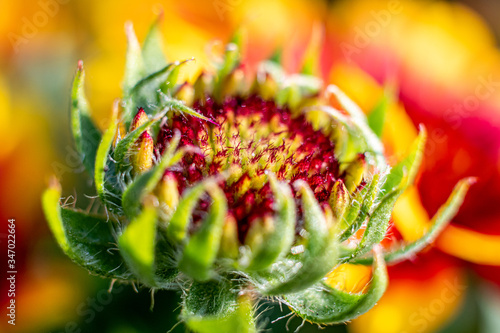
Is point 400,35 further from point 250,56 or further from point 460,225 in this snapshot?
point 460,225

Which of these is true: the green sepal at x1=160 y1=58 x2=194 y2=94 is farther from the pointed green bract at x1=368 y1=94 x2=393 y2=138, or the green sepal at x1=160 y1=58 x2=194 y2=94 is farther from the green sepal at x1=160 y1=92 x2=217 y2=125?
the pointed green bract at x1=368 y1=94 x2=393 y2=138

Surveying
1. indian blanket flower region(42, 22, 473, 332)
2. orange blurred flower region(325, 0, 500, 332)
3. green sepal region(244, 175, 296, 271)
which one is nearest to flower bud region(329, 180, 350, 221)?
indian blanket flower region(42, 22, 473, 332)

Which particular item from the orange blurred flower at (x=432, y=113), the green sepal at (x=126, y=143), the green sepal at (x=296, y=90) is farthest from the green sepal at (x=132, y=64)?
the orange blurred flower at (x=432, y=113)

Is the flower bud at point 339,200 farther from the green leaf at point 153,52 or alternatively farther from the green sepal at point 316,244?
the green leaf at point 153,52

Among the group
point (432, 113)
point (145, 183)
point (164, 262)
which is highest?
point (145, 183)

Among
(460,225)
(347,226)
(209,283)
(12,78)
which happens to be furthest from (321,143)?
(12,78)

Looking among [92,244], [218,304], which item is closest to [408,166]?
[218,304]

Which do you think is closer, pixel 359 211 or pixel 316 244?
pixel 316 244

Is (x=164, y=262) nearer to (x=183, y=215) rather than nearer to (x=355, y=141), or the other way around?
(x=183, y=215)
